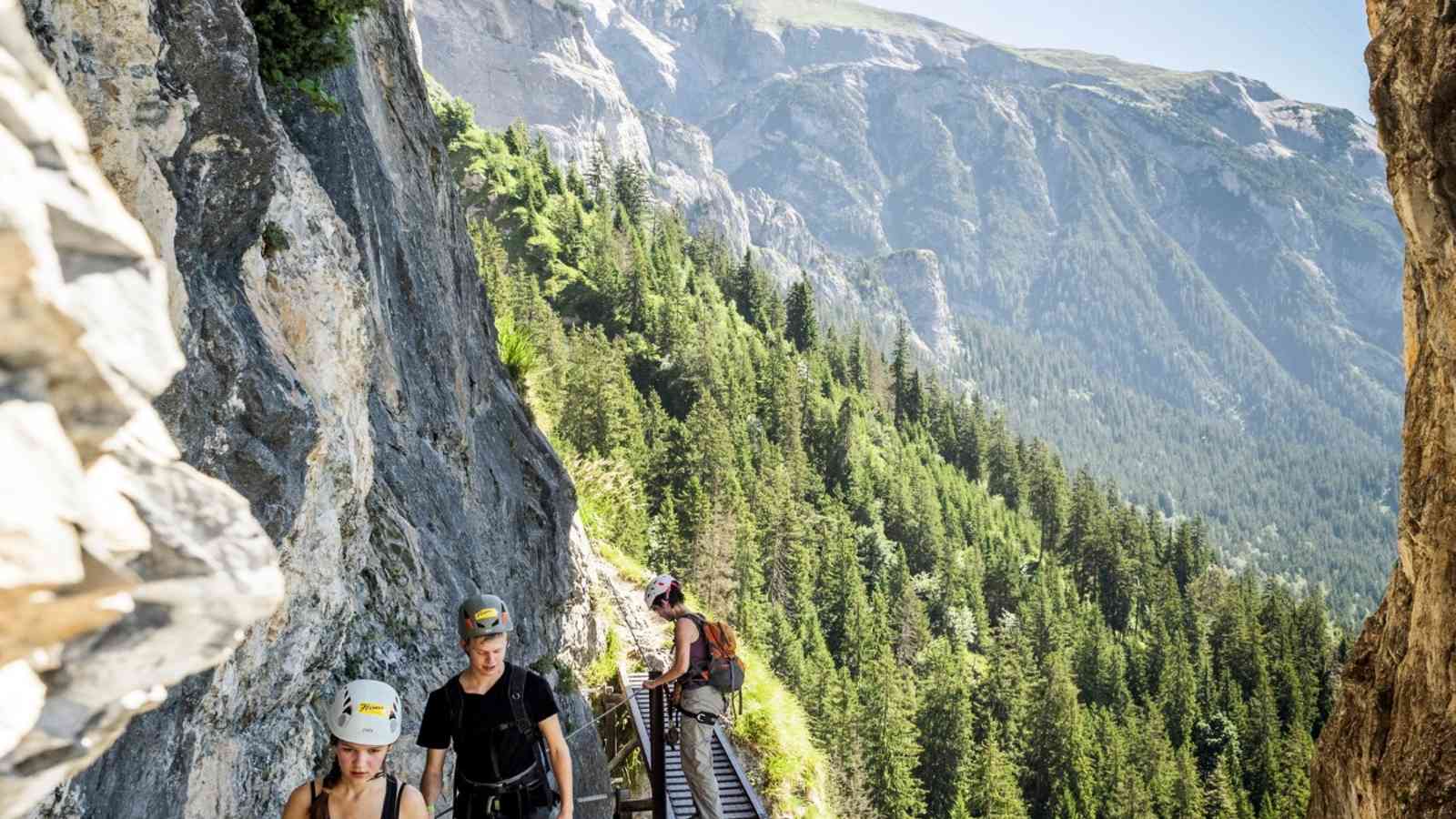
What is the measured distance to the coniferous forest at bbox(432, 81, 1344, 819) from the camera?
48.4 metres

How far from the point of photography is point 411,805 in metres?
4.48

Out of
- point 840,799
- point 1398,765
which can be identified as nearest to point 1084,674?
point 840,799

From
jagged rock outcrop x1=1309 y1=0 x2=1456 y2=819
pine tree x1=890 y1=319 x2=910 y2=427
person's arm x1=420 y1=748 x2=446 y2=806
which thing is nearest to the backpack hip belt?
person's arm x1=420 y1=748 x2=446 y2=806

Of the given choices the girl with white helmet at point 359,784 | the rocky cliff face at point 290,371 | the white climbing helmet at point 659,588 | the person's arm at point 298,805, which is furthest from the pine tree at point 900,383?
the person's arm at point 298,805

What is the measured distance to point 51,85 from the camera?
8.46 feet

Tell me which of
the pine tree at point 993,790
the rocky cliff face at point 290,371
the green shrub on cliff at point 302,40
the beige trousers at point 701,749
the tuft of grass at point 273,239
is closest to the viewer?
the rocky cliff face at point 290,371

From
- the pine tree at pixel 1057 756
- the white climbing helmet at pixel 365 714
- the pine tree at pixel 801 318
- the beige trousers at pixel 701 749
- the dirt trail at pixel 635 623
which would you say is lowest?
the pine tree at pixel 1057 756

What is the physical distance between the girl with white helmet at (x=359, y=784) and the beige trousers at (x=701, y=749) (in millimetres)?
4407

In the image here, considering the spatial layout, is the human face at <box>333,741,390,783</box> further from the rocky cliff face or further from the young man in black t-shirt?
the rocky cliff face

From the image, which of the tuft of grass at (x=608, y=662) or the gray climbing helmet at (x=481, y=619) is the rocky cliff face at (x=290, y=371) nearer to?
the gray climbing helmet at (x=481, y=619)

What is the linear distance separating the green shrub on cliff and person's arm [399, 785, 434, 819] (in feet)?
17.5

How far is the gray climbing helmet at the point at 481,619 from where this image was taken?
Result: 5215mm

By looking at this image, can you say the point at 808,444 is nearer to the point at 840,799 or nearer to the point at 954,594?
the point at 954,594

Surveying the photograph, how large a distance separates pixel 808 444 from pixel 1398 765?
231 ft
